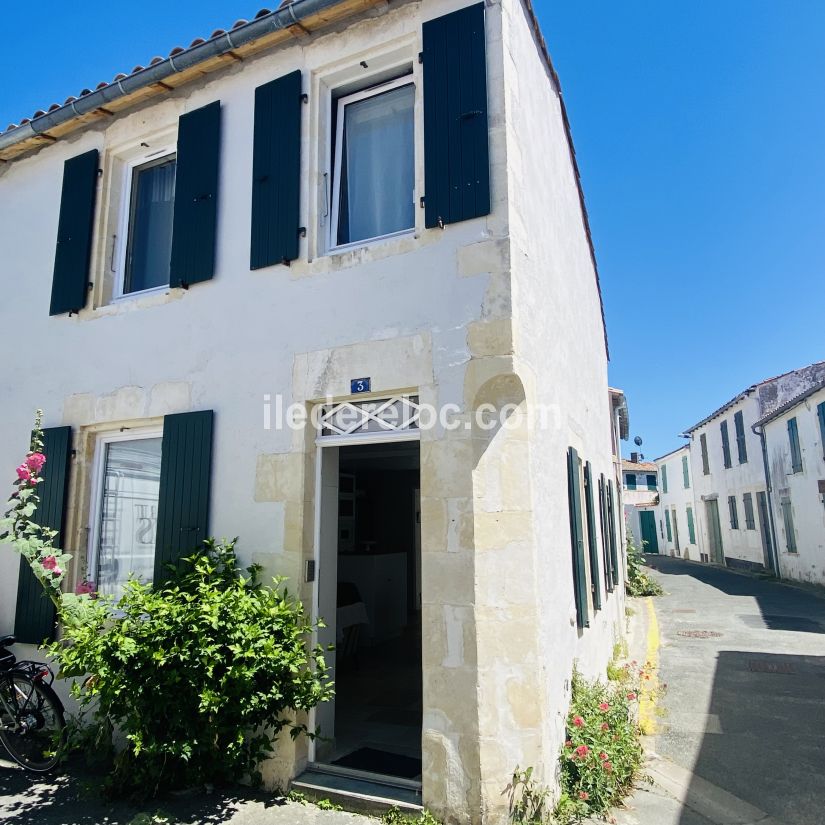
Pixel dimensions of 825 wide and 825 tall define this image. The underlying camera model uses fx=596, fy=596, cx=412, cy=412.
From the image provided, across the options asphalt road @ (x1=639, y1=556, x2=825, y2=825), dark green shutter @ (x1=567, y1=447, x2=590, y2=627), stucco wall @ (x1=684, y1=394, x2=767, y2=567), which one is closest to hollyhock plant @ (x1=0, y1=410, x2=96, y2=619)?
dark green shutter @ (x1=567, y1=447, x2=590, y2=627)

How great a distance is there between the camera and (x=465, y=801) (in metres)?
3.43

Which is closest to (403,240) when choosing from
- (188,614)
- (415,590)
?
(188,614)

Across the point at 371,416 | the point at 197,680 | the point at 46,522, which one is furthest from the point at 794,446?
the point at 46,522

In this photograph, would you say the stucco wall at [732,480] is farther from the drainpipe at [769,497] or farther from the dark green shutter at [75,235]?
the dark green shutter at [75,235]

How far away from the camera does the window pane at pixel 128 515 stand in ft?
17.1

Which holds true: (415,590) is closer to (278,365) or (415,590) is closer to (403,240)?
(278,365)

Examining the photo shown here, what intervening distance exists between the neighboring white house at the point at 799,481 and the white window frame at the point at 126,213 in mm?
15838

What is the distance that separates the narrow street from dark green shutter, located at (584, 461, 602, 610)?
1289mm

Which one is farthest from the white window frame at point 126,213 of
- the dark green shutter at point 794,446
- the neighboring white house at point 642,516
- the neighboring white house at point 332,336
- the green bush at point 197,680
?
the neighboring white house at point 642,516

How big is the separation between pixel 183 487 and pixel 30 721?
6.84 feet

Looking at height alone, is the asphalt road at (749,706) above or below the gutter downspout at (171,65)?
below

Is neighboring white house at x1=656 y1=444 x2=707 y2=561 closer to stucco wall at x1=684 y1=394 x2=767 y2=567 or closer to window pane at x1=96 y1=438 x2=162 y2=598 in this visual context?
stucco wall at x1=684 y1=394 x2=767 y2=567

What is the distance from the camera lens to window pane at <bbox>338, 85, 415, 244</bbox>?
484 centimetres

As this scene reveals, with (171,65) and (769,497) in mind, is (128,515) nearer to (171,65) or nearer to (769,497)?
(171,65)
